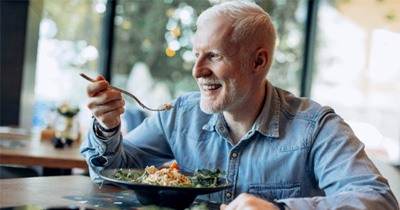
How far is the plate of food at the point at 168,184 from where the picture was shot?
1.69 metres

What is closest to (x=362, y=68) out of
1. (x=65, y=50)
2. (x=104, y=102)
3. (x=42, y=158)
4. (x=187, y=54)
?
(x=187, y=54)

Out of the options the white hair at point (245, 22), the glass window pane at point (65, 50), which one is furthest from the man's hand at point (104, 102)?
the glass window pane at point (65, 50)

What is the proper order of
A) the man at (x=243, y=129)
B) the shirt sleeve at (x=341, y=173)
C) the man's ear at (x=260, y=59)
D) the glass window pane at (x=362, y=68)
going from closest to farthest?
the shirt sleeve at (x=341, y=173) → the man at (x=243, y=129) → the man's ear at (x=260, y=59) → the glass window pane at (x=362, y=68)

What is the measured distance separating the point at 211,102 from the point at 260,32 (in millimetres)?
284

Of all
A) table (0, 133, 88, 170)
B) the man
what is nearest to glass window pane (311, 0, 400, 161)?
table (0, 133, 88, 170)

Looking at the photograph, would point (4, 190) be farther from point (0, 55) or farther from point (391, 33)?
point (391, 33)

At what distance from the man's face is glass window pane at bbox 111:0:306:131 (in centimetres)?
445

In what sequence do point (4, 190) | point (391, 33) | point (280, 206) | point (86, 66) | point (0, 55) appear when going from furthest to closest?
point (391, 33)
point (86, 66)
point (0, 55)
point (4, 190)
point (280, 206)

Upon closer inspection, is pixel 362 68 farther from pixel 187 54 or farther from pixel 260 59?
pixel 260 59

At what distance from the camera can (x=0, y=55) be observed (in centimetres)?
504

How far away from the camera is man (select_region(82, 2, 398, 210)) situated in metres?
1.95

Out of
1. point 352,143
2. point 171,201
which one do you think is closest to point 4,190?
point 171,201

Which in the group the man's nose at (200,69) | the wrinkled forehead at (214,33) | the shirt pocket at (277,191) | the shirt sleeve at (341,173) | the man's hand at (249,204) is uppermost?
the wrinkled forehead at (214,33)

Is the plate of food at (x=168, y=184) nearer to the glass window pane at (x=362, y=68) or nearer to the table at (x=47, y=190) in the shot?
the table at (x=47, y=190)
